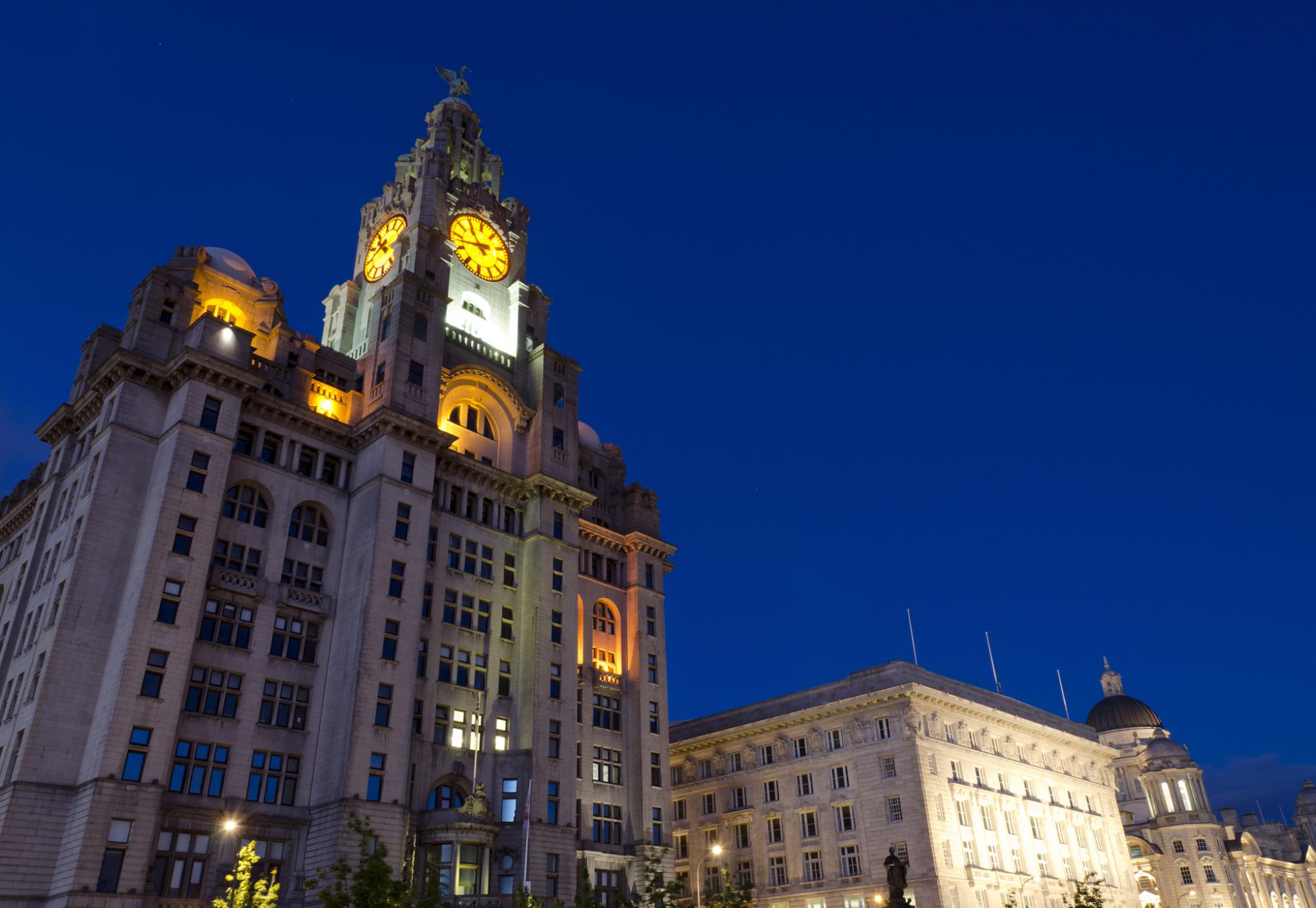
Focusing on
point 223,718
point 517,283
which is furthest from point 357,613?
point 517,283

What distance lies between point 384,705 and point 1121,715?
143805 mm

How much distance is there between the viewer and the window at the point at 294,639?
67.6 meters

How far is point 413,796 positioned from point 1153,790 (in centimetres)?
12615

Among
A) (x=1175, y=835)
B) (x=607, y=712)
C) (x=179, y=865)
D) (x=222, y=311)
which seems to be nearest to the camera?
(x=179, y=865)

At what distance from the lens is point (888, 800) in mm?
91125

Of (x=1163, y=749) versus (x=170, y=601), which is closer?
(x=170, y=601)

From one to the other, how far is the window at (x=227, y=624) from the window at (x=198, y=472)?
7.34 metres

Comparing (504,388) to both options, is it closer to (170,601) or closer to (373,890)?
(170,601)

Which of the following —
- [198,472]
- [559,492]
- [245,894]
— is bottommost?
[245,894]

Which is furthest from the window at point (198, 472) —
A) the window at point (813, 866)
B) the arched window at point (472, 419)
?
the window at point (813, 866)

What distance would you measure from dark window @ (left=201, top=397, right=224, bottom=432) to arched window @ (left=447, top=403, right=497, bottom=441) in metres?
21.1

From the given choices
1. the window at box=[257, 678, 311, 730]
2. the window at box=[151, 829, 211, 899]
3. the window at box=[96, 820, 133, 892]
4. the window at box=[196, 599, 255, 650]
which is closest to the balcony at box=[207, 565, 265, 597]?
the window at box=[196, 599, 255, 650]

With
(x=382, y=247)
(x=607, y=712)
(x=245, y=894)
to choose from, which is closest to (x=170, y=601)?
(x=245, y=894)

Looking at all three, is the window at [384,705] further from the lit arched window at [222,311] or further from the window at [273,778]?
the lit arched window at [222,311]
